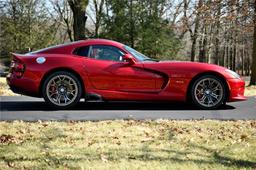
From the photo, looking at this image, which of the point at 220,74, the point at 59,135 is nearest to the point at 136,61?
the point at 220,74

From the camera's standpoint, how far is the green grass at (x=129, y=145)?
4.52m

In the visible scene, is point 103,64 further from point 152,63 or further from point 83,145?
point 83,145

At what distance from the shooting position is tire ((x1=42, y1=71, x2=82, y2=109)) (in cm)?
786

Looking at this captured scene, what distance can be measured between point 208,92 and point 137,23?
21.5 m

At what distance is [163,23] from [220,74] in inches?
→ 878

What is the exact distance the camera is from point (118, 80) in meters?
7.89

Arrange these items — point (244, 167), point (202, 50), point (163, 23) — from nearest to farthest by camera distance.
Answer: point (244, 167) < point (163, 23) < point (202, 50)

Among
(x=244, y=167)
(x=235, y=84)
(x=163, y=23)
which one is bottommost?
(x=244, y=167)

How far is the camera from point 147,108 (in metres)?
8.12

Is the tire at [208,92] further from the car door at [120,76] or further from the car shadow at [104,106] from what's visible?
the car door at [120,76]

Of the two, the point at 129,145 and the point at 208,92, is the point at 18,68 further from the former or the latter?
the point at 129,145

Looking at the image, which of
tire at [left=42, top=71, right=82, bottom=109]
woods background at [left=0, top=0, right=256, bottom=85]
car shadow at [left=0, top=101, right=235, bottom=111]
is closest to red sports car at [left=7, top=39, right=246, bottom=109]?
tire at [left=42, top=71, right=82, bottom=109]

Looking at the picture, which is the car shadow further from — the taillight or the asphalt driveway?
the taillight

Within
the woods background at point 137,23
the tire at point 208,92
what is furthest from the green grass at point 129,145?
the woods background at point 137,23
